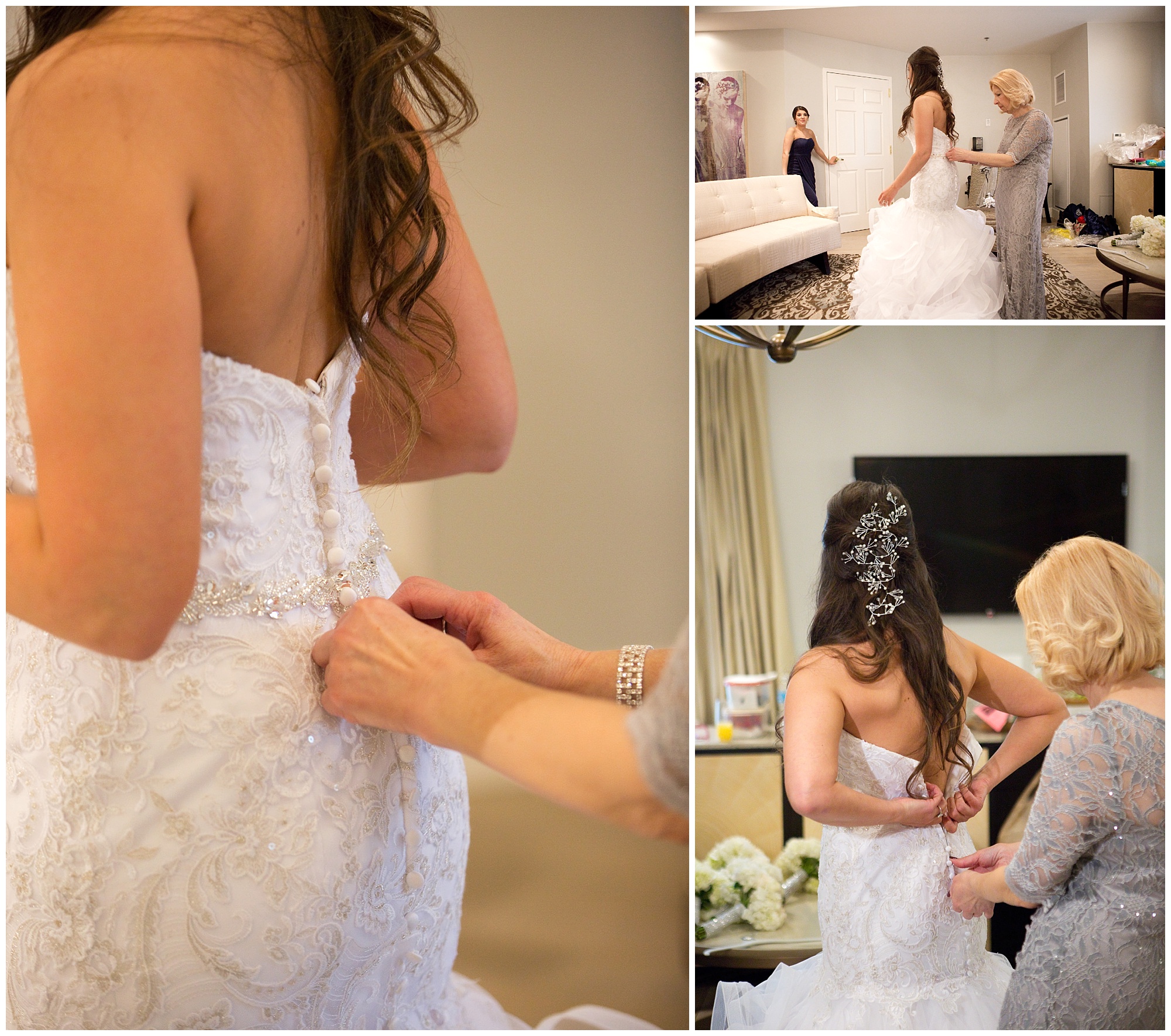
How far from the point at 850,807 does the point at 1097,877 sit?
0.27 metres

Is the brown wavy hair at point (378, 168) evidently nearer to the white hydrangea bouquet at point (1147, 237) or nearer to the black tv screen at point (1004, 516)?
the black tv screen at point (1004, 516)

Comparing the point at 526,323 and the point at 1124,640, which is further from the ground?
the point at 526,323

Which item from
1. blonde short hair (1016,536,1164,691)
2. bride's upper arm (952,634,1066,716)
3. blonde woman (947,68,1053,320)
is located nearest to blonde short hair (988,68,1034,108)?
blonde woman (947,68,1053,320)

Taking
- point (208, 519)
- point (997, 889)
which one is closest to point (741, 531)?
point (997, 889)

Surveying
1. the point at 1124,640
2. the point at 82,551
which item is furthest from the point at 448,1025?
the point at 1124,640

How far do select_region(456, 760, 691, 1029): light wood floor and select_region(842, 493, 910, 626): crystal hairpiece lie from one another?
2.68ft

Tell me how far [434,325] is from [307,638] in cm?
37

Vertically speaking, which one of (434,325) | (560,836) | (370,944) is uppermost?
(434,325)

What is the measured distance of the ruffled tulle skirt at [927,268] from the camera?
3.33ft

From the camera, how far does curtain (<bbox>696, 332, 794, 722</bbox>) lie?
1038 millimetres

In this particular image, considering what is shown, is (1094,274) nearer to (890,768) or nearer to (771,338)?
(771,338)

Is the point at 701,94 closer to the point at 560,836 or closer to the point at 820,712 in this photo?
the point at 820,712

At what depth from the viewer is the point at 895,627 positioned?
1.01 metres

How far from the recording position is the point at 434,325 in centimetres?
98
